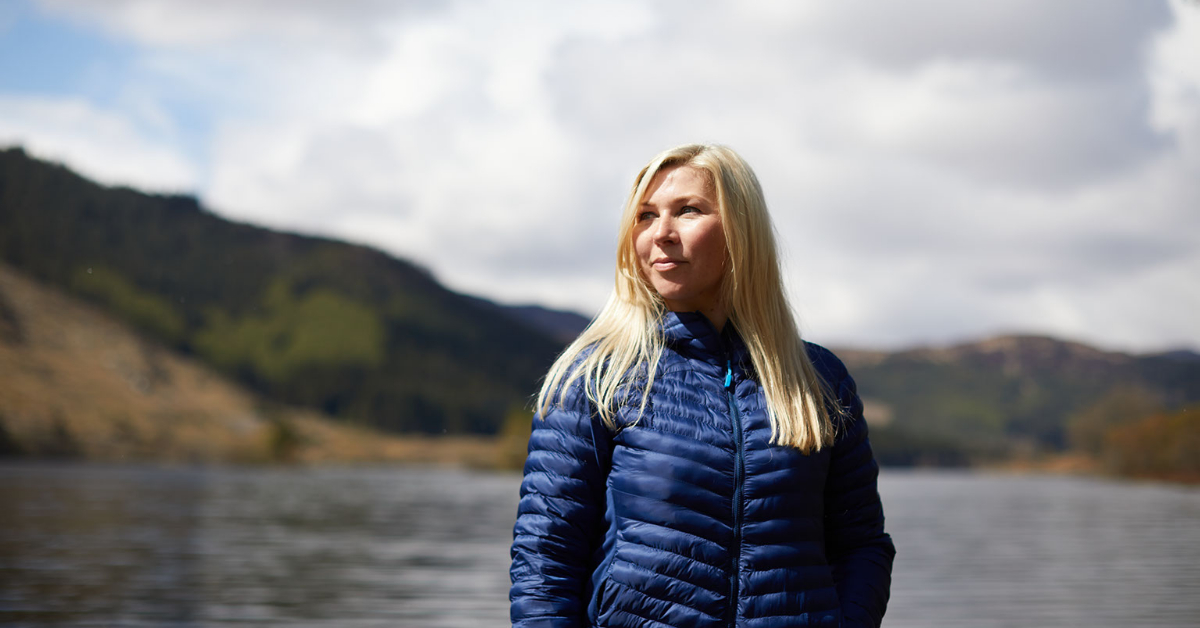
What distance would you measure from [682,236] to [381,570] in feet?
95.4

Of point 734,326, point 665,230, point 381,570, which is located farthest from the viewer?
point 381,570

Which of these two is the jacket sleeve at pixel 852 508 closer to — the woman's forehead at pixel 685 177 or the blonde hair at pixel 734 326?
the blonde hair at pixel 734 326

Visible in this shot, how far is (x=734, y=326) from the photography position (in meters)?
3.16

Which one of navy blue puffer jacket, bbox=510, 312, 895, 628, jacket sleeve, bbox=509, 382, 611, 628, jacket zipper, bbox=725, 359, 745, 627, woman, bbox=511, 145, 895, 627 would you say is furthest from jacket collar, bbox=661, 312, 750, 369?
jacket sleeve, bbox=509, 382, 611, 628

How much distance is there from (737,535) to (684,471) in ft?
0.77

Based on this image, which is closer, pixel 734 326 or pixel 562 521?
pixel 562 521

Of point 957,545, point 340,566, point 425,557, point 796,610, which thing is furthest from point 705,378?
point 957,545

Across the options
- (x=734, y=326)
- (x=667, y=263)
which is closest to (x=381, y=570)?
(x=734, y=326)

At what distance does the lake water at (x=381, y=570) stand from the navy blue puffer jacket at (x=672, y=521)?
18649 millimetres

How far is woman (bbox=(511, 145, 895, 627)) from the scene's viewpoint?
2.84 m

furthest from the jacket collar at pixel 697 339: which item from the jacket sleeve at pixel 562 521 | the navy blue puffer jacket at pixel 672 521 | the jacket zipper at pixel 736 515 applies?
the jacket sleeve at pixel 562 521

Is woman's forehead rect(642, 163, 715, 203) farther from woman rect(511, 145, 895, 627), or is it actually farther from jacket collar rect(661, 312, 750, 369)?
jacket collar rect(661, 312, 750, 369)

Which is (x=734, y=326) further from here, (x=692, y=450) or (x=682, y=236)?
(x=692, y=450)

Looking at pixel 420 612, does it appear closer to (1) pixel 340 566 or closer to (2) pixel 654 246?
(1) pixel 340 566
